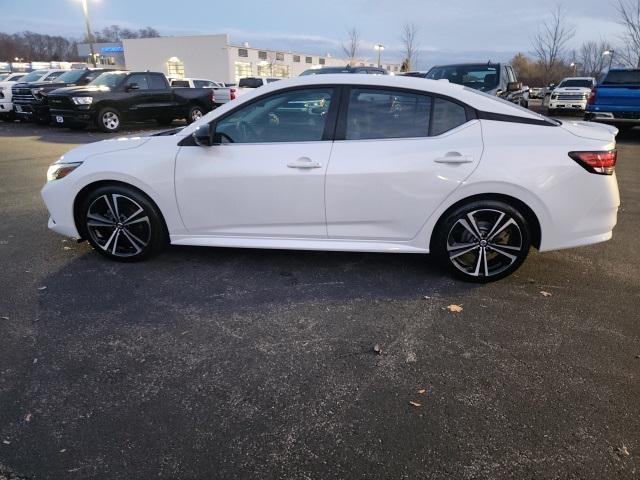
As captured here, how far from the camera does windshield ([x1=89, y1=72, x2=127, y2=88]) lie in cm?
1473

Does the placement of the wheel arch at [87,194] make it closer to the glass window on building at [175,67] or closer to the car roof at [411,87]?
the car roof at [411,87]

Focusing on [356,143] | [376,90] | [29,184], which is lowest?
[29,184]

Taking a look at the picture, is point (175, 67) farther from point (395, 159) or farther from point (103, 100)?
point (395, 159)

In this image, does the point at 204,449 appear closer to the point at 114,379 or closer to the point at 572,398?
the point at 114,379

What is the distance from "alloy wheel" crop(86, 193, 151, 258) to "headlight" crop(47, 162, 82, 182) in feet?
1.19

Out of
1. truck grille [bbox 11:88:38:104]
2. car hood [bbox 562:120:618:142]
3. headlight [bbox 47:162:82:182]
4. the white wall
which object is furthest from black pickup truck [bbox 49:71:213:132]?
the white wall

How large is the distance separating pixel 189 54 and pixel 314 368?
224 ft

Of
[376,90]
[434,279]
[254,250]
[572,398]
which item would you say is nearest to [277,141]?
[376,90]

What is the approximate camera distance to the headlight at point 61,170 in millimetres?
4379

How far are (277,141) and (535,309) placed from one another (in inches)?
94.3

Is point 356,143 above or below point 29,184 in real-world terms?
above

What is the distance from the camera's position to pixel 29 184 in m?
8.00

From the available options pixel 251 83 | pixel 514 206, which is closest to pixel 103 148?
pixel 514 206

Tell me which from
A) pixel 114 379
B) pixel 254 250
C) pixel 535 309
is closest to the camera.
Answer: pixel 114 379
